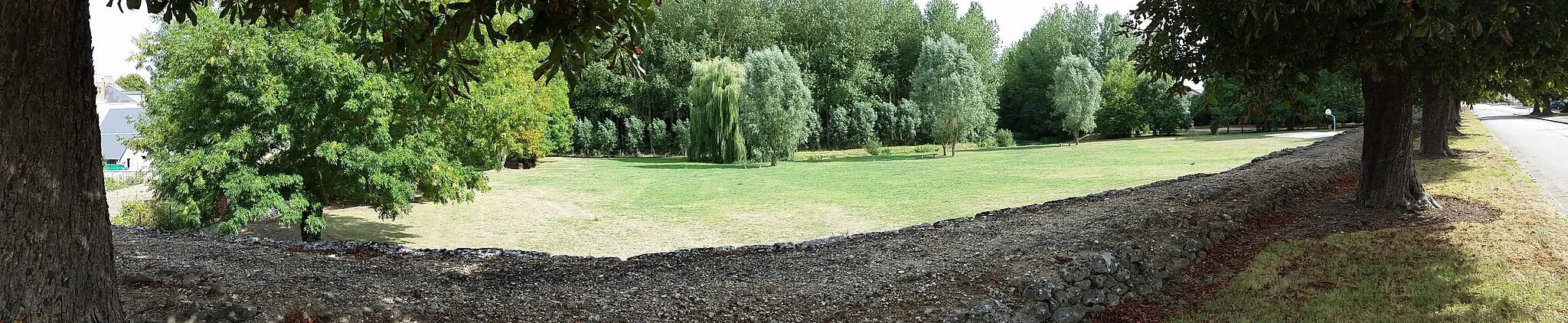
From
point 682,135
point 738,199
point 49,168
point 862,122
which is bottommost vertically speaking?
point 738,199

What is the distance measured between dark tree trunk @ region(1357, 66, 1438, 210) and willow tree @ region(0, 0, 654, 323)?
9.35 metres

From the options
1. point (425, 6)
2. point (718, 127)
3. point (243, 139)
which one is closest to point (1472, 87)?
point (425, 6)

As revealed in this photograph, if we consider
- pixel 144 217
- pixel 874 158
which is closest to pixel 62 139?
pixel 144 217

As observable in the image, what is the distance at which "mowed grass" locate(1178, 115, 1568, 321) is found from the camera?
566cm

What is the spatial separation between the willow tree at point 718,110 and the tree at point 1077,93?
22286 mm

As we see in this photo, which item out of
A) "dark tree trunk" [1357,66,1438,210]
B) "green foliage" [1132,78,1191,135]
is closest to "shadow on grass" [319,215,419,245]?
"dark tree trunk" [1357,66,1438,210]

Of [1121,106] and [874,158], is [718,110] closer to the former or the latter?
[874,158]

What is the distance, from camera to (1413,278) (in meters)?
6.38

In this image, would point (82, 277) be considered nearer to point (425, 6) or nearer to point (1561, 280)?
point (425, 6)

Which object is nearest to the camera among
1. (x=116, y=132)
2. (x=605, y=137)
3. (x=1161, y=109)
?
(x=116, y=132)

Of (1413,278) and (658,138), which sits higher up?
(658,138)

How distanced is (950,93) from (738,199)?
919 inches

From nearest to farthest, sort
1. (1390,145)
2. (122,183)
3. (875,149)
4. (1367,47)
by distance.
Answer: (1367,47)
(1390,145)
(122,183)
(875,149)

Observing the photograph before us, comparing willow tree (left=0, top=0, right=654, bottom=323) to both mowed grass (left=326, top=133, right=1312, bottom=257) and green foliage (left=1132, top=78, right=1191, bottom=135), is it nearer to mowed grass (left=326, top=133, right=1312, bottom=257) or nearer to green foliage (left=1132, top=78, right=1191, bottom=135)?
mowed grass (left=326, top=133, right=1312, bottom=257)
